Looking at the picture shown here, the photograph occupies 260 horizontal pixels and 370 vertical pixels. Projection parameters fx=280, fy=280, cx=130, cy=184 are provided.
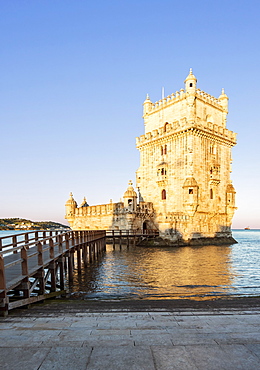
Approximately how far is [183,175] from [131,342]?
116 ft

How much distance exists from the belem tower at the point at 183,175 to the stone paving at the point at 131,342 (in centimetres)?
3217

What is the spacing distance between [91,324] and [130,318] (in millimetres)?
938

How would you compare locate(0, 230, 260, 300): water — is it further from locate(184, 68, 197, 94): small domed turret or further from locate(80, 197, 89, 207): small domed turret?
locate(80, 197, 89, 207): small domed turret

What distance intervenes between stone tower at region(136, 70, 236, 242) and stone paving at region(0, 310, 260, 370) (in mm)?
32173

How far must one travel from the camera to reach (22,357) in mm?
4125

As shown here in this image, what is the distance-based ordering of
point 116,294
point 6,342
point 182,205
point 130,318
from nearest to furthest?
point 6,342
point 130,318
point 116,294
point 182,205

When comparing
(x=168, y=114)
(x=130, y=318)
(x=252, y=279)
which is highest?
(x=168, y=114)

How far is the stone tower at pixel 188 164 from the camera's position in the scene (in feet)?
126

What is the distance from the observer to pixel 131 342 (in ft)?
15.2

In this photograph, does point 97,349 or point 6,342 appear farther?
point 6,342

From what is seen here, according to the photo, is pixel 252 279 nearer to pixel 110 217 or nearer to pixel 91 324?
pixel 91 324

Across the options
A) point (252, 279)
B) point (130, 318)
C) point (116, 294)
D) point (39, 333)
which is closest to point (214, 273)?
point (252, 279)

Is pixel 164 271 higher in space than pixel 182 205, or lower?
lower

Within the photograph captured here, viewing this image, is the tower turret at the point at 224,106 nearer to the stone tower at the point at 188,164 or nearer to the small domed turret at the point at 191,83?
the stone tower at the point at 188,164
